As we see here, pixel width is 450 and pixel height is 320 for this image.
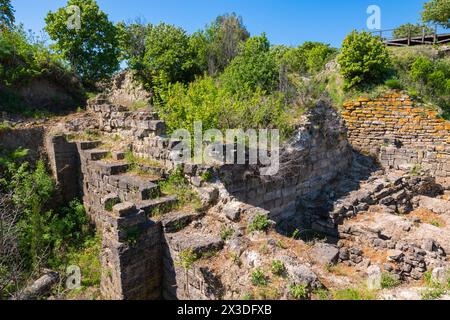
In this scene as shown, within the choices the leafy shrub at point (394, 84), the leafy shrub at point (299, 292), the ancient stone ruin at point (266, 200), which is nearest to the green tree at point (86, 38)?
the ancient stone ruin at point (266, 200)

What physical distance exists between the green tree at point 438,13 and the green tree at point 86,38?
17.7 metres

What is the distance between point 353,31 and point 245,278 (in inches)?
430

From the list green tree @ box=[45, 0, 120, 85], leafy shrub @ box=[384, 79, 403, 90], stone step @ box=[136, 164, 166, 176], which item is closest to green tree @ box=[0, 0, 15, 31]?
green tree @ box=[45, 0, 120, 85]

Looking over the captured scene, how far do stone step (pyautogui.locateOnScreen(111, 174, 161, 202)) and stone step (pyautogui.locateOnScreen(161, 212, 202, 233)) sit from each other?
59 centimetres

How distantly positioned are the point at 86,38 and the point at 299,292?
12.2 metres

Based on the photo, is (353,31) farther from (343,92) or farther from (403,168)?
(403,168)

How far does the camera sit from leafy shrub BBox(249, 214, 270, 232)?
189 inches

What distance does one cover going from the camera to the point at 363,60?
37.3 ft

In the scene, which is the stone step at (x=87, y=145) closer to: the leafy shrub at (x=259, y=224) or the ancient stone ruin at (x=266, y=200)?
the ancient stone ruin at (x=266, y=200)

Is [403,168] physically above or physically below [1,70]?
below

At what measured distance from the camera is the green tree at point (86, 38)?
38.4 ft

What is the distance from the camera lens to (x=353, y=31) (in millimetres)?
11625
